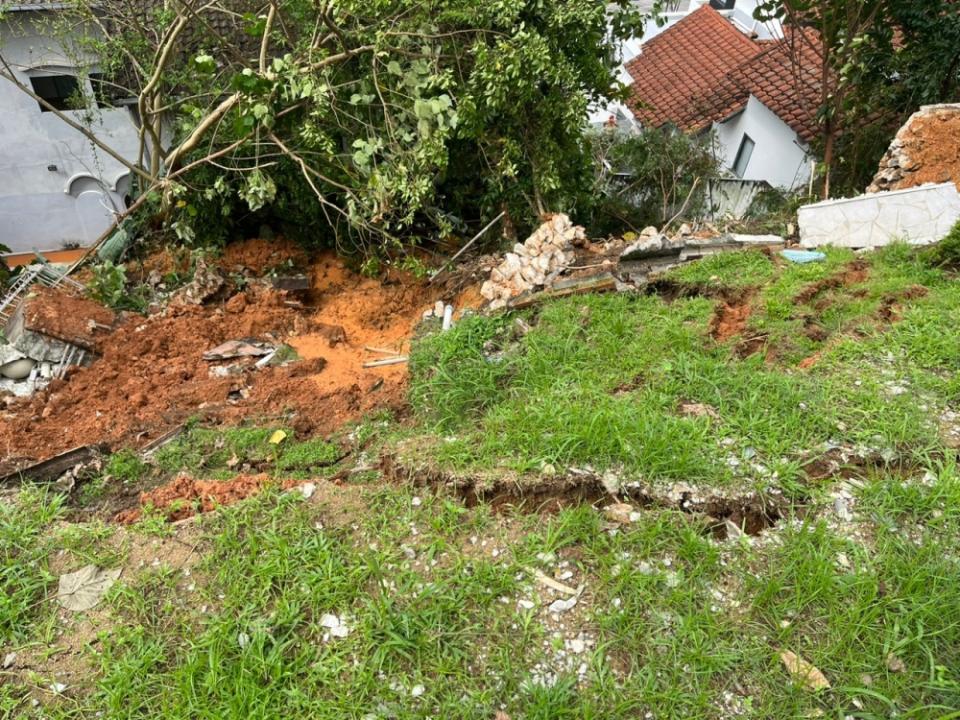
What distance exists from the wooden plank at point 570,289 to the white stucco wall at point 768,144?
7.88 metres

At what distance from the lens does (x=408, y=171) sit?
5.64m

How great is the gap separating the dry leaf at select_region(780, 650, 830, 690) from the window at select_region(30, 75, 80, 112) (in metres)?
11.6

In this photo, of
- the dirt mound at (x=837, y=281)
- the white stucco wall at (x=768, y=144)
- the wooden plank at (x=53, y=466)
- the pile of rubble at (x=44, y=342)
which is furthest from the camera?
the white stucco wall at (x=768, y=144)

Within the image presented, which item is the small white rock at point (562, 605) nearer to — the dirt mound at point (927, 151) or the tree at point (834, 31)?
the dirt mound at point (927, 151)

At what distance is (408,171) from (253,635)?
427 cm

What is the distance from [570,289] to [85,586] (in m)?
3.79

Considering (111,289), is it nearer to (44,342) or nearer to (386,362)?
(44,342)

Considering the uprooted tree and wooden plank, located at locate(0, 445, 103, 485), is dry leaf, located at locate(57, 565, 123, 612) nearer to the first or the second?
wooden plank, located at locate(0, 445, 103, 485)

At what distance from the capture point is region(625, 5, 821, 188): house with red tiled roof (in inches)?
452

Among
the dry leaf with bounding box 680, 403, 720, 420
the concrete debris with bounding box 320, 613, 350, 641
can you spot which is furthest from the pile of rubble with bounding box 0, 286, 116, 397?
the dry leaf with bounding box 680, 403, 720, 420

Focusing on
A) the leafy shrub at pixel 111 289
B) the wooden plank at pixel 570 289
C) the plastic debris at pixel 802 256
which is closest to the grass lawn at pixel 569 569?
the wooden plank at pixel 570 289

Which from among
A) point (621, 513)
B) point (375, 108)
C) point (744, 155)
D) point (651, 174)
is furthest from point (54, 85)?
point (744, 155)

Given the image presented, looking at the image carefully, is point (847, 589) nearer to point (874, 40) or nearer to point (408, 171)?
point (408, 171)

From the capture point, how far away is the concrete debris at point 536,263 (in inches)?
210
